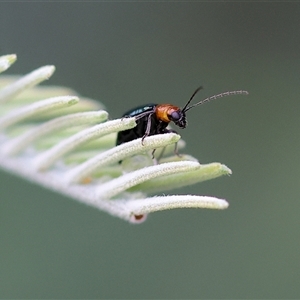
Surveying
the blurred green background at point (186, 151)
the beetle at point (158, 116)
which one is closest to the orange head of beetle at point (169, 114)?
the beetle at point (158, 116)

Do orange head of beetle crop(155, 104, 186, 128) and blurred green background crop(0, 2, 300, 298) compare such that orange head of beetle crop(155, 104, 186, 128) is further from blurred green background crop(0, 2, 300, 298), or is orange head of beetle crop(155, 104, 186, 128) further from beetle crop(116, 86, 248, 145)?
blurred green background crop(0, 2, 300, 298)

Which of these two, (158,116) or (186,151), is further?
(186,151)

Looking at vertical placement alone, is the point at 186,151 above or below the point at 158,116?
above

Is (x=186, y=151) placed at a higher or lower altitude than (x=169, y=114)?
higher

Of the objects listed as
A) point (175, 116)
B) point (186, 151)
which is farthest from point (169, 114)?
point (186, 151)

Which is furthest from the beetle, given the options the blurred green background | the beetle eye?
the blurred green background

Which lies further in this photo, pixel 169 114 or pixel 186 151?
pixel 186 151

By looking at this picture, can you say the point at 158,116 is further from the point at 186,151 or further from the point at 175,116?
the point at 186,151

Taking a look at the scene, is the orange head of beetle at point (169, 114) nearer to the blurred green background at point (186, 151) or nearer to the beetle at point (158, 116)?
the beetle at point (158, 116)

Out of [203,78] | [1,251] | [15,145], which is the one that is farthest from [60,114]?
[203,78]
